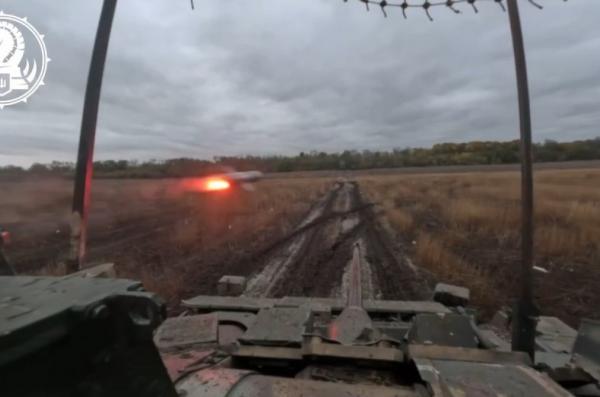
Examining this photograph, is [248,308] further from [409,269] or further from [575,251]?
[575,251]

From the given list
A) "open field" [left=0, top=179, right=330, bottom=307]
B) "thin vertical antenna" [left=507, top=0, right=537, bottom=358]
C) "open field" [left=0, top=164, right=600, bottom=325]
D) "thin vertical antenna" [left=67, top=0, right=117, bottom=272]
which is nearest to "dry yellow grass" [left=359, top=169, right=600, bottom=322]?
"open field" [left=0, top=164, right=600, bottom=325]

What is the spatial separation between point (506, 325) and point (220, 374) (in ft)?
14.6

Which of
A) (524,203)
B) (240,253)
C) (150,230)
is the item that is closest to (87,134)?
(524,203)

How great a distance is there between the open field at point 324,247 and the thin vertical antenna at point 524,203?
3864 mm

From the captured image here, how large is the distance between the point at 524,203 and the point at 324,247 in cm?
898

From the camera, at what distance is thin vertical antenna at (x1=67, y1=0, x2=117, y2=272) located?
3.31 meters

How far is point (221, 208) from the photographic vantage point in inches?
971

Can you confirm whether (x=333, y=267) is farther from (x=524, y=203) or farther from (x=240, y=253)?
(x=524, y=203)

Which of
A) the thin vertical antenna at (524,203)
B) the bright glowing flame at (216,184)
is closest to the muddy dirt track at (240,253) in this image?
the bright glowing flame at (216,184)

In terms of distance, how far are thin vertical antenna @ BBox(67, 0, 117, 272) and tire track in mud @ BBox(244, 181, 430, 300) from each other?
4.78 meters

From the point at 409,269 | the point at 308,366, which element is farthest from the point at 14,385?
the point at 409,269

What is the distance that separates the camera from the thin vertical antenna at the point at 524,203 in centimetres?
367

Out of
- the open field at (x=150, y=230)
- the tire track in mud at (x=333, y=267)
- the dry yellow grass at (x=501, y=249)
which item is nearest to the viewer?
the tire track in mud at (x=333, y=267)

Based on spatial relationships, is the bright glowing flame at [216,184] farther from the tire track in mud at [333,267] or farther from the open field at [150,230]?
the tire track in mud at [333,267]
